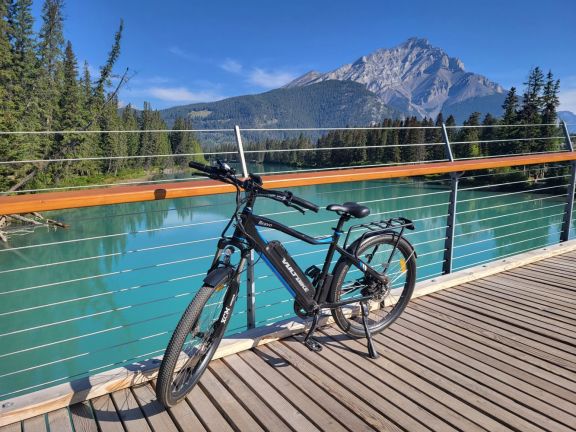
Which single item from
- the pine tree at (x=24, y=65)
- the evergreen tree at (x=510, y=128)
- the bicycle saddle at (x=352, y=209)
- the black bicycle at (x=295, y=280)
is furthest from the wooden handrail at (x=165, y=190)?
the evergreen tree at (x=510, y=128)

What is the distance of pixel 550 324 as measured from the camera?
7.62 feet

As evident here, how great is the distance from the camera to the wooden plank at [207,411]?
148 centimetres

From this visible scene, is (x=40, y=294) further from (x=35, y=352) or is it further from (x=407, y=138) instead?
(x=407, y=138)

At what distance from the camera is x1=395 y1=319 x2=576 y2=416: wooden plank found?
158 cm

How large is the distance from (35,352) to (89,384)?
33.7 feet

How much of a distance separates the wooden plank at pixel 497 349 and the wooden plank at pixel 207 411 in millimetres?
1311

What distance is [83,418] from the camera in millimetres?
1534

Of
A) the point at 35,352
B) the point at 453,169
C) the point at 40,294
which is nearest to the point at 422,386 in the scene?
the point at 453,169

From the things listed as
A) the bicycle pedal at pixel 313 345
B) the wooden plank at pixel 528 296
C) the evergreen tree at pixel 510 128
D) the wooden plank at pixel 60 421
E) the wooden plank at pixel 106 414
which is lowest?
the wooden plank at pixel 106 414

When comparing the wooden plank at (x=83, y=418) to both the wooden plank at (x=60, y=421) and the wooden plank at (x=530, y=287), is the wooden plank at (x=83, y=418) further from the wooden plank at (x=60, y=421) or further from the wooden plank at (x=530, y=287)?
the wooden plank at (x=530, y=287)

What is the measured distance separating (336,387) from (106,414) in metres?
0.94

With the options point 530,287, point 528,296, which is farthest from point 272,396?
point 530,287

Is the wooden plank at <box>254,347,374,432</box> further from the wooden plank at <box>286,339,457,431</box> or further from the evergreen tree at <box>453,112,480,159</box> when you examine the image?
the evergreen tree at <box>453,112,480,159</box>

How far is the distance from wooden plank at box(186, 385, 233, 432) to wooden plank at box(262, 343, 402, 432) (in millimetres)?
440
